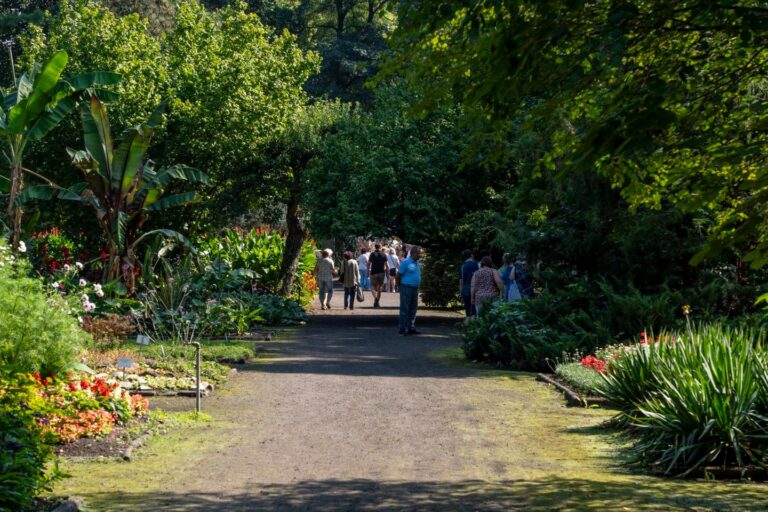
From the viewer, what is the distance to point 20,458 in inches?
282

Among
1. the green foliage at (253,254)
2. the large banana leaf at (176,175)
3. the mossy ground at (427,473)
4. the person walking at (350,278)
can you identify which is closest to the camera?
the mossy ground at (427,473)

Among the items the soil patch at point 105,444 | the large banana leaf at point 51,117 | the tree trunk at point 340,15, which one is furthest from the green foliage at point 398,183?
the tree trunk at point 340,15

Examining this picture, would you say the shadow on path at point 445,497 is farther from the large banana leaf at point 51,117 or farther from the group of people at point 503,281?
the large banana leaf at point 51,117

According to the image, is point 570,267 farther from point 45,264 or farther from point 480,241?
point 45,264

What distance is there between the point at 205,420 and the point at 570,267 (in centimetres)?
881

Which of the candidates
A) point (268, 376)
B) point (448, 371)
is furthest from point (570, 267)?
point (268, 376)

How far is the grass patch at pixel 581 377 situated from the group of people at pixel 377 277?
6532mm

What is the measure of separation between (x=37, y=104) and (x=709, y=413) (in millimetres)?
12624

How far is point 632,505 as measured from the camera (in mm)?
8023

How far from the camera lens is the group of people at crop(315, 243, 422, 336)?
72.7 feet

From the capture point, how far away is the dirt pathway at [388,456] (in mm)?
8148

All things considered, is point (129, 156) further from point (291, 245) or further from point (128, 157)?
point (291, 245)

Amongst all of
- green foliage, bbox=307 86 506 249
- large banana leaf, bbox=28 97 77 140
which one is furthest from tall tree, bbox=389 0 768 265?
green foliage, bbox=307 86 506 249

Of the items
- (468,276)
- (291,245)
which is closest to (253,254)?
(291,245)
